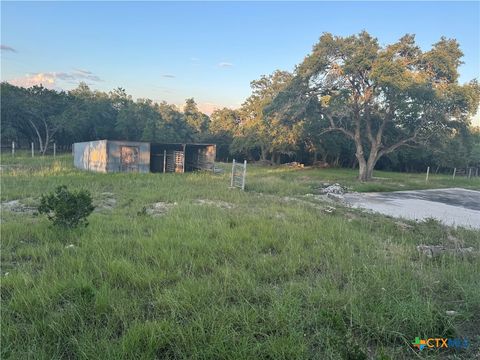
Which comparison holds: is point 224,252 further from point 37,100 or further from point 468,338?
point 37,100

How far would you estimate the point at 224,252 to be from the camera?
4367mm

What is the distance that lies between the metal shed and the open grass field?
40.2 feet

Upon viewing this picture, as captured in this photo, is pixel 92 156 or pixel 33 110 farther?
pixel 33 110

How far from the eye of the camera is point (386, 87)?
18.4m

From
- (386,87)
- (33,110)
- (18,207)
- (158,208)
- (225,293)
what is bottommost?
(18,207)

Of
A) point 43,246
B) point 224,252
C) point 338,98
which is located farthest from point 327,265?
point 338,98

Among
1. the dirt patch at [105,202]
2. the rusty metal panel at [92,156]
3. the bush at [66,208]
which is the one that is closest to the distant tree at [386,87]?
the rusty metal panel at [92,156]

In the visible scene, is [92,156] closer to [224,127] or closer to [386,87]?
[386,87]

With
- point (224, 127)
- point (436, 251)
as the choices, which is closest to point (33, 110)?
point (224, 127)

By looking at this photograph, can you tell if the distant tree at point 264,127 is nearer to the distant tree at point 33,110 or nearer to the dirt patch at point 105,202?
the distant tree at point 33,110

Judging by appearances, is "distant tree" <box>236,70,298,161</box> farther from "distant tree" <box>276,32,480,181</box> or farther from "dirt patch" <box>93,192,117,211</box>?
"dirt patch" <box>93,192,117,211</box>

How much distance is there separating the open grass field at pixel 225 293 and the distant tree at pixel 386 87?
47.1ft

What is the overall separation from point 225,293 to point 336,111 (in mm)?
18025

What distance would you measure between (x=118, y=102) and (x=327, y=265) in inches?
1668
